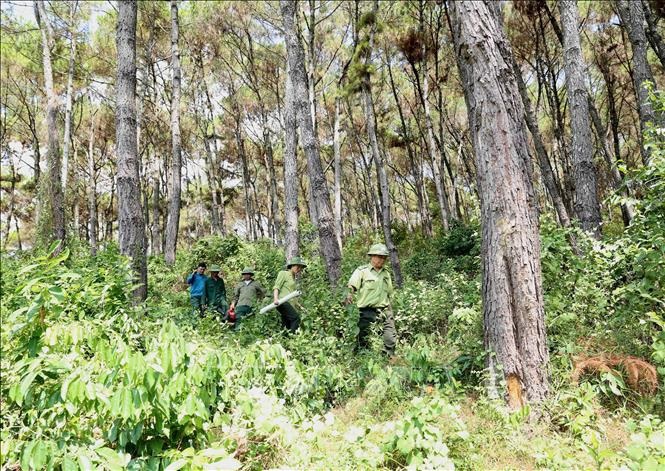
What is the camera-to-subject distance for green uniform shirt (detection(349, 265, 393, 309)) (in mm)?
5547

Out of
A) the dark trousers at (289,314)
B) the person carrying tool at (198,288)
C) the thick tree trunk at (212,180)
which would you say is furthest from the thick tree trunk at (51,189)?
the thick tree trunk at (212,180)

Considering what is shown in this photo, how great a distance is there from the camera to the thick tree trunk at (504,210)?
341cm

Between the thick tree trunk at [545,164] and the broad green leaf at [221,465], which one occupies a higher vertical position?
the thick tree trunk at [545,164]

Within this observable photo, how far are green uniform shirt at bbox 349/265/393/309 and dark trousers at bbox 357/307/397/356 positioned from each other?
9 centimetres

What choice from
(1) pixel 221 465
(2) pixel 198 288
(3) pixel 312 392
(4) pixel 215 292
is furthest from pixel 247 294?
(1) pixel 221 465

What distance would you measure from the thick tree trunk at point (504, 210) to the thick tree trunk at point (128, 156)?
4.67 metres

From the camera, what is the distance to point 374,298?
218 inches

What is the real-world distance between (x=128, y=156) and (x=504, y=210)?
5162mm

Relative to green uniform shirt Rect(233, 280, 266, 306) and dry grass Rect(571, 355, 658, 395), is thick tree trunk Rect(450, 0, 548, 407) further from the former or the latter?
green uniform shirt Rect(233, 280, 266, 306)

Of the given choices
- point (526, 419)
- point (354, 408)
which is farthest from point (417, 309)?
point (526, 419)

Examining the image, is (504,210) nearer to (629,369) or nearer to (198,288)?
(629,369)

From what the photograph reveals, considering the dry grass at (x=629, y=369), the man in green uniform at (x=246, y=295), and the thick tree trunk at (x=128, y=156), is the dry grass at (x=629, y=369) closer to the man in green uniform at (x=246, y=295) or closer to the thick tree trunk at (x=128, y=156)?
the man in green uniform at (x=246, y=295)

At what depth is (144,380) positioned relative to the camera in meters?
2.19

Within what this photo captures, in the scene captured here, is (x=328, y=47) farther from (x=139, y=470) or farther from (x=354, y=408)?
(x=139, y=470)
